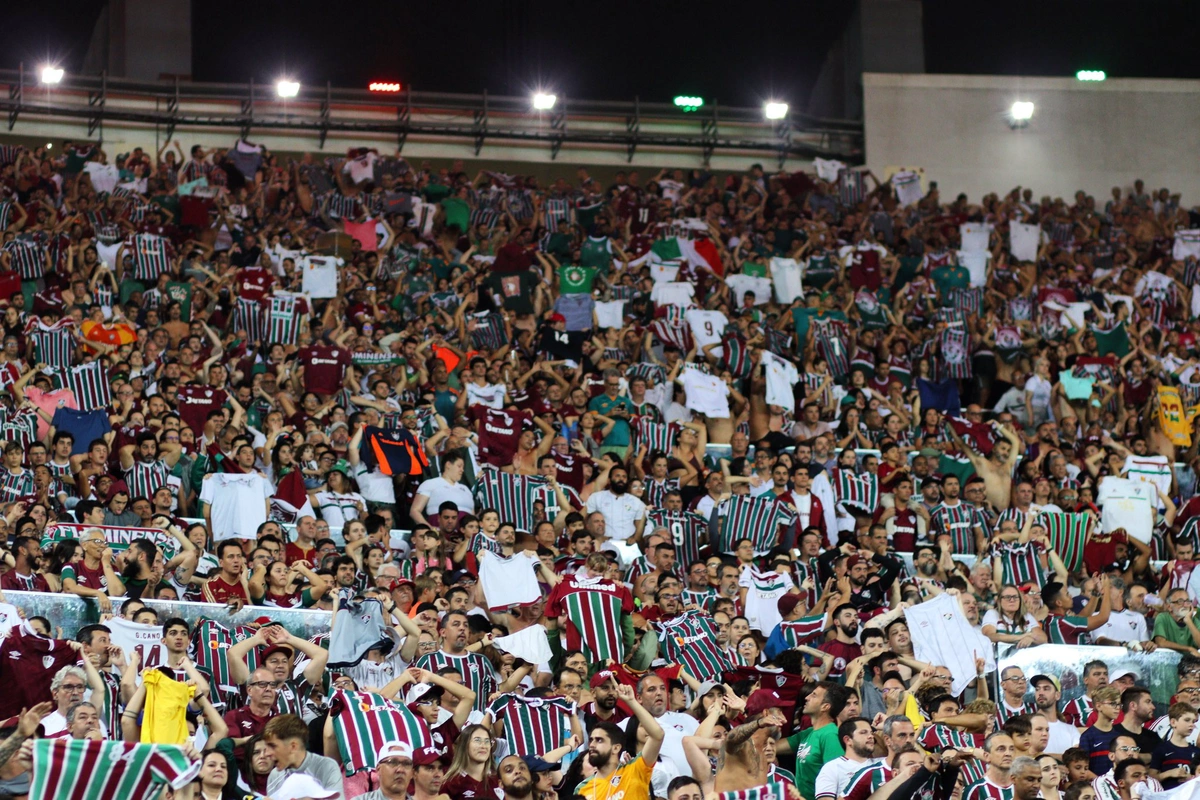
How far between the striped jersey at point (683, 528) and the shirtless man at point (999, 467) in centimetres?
336

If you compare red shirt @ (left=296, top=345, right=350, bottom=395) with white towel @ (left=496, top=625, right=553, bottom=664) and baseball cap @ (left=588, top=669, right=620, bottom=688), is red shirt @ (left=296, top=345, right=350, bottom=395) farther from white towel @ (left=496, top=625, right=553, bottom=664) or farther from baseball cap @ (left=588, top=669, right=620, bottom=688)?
baseball cap @ (left=588, top=669, right=620, bottom=688)

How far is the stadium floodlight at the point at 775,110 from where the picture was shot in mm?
29252

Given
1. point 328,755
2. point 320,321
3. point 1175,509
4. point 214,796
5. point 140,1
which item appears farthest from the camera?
point 140,1

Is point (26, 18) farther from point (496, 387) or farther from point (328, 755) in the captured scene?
point (328, 755)

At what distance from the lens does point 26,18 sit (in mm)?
34438

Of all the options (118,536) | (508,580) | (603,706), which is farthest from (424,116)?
(603,706)

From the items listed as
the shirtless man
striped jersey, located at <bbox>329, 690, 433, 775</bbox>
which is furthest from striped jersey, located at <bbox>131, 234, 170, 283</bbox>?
striped jersey, located at <bbox>329, 690, 433, 775</bbox>

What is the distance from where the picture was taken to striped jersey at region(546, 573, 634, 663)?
12435 millimetres

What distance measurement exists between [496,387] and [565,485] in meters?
2.00

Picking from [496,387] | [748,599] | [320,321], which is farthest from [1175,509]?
[320,321]

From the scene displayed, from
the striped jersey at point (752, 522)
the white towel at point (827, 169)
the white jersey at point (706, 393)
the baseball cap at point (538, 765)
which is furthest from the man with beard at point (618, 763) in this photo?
the white towel at point (827, 169)

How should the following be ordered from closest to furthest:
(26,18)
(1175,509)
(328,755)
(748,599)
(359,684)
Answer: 1. (328,755)
2. (359,684)
3. (748,599)
4. (1175,509)
5. (26,18)

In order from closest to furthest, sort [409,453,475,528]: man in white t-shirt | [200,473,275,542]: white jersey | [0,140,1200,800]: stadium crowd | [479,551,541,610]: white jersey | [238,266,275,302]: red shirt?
[0,140,1200,800]: stadium crowd < [479,551,541,610]: white jersey < [200,473,275,542]: white jersey < [409,453,475,528]: man in white t-shirt < [238,266,275,302]: red shirt

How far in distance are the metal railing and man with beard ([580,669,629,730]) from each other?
18.1 meters
